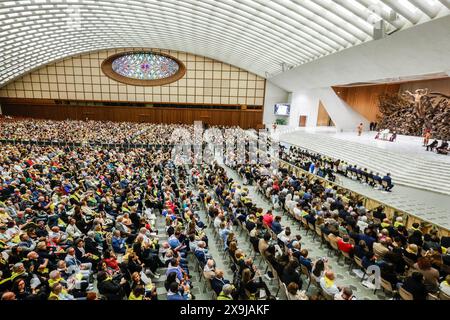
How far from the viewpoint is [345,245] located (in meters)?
6.31

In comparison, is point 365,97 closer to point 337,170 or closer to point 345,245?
point 337,170

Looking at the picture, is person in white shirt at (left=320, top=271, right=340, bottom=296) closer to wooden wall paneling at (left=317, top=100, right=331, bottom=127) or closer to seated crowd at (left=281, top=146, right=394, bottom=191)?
seated crowd at (left=281, top=146, right=394, bottom=191)

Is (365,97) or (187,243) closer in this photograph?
(187,243)

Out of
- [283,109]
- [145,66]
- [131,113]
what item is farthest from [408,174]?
[145,66]

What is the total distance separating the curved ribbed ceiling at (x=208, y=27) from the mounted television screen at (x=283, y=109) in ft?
17.0

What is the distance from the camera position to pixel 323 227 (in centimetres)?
718

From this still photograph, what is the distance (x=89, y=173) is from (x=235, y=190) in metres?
6.88

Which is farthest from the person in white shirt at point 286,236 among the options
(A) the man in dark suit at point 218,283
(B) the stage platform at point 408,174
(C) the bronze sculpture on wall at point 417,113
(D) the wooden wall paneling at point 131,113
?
(D) the wooden wall paneling at point 131,113

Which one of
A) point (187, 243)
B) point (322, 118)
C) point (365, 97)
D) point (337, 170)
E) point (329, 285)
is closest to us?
point (329, 285)

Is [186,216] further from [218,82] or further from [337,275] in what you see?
[218,82]

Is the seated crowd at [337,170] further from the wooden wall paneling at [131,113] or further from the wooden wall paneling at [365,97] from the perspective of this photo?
the wooden wall paneling at [131,113]

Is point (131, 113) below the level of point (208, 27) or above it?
below

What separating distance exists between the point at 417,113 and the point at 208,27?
63.9ft
